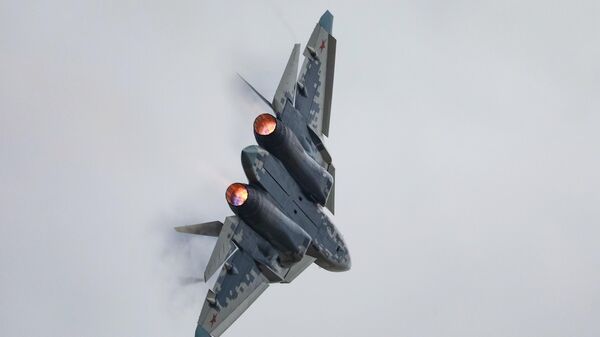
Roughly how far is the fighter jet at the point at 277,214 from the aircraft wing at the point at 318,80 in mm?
50

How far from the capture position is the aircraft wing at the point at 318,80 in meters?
41.1

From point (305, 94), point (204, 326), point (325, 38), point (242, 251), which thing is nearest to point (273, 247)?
point (242, 251)

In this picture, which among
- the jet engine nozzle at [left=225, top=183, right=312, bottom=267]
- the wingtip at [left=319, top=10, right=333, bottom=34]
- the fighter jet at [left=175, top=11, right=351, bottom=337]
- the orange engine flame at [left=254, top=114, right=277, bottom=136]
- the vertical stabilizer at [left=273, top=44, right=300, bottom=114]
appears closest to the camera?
the jet engine nozzle at [left=225, top=183, right=312, bottom=267]

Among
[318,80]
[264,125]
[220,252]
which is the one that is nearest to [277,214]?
[220,252]

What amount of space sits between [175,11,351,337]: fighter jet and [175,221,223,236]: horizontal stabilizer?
0.03 meters

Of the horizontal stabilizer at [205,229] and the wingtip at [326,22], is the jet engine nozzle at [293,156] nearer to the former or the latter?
the horizontal stabilizer at [205,229]

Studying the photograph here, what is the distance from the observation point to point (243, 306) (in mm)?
38406

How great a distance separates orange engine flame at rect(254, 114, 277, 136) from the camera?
122ft

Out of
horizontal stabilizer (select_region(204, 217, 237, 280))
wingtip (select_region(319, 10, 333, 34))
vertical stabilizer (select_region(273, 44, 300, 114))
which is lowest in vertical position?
horizontal stabilizer (select_region(204, 217, 237, 280))

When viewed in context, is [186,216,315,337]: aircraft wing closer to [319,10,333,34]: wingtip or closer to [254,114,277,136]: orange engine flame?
[254,114,277,136]: orange engine flame

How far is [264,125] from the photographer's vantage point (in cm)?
3712

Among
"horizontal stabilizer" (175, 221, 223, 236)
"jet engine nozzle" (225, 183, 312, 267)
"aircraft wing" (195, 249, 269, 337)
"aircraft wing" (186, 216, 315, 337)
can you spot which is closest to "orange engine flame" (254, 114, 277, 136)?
"jet engine nozzle" (225, 183, 312, 267)

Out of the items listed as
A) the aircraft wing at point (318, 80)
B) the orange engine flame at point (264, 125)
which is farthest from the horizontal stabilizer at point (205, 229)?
the aircraft wing at point (318, 80)

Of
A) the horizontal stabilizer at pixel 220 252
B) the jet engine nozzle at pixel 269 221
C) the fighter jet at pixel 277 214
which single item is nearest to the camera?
the horizontal stabilizer at pixel 220 252
